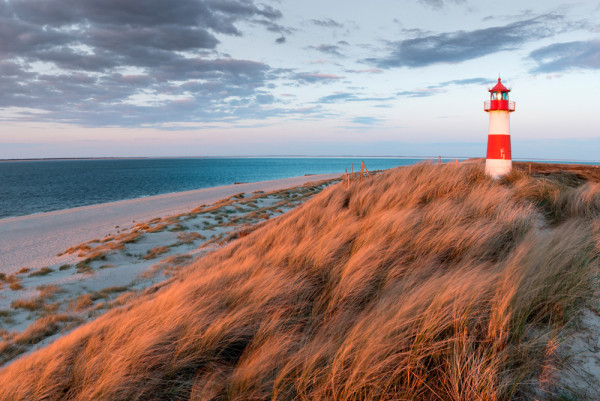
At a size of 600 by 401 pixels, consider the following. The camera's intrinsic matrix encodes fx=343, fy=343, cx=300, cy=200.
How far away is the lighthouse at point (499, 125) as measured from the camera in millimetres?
11984

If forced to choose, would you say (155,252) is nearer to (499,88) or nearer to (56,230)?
(56,230)

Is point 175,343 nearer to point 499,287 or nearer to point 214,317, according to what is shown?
point 214,317

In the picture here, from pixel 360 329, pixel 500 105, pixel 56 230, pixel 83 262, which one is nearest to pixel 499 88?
pixel 500 105

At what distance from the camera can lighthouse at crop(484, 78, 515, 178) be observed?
1198cm

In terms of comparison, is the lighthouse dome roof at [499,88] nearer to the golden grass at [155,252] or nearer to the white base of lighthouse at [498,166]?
the white base of lighthouse at [498,166]

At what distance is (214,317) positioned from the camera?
3393 millimetres

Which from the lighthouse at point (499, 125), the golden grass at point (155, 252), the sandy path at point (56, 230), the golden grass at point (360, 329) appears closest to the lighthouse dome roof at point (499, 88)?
the lighthouse at point (499, 125)

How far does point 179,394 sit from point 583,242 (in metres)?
4.49

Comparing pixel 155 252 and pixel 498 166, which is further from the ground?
pixel 498 166

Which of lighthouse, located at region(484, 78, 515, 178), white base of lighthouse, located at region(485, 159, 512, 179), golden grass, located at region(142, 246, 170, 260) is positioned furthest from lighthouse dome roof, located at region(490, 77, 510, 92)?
golden grass, located at region(142, 246, 170, 260)

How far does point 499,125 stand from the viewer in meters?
12.4

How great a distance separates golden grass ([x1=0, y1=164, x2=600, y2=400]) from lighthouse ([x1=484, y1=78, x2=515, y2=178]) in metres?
8.05

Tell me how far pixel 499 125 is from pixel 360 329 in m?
12.4

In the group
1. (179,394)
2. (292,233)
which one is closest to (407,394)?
(179,394)
